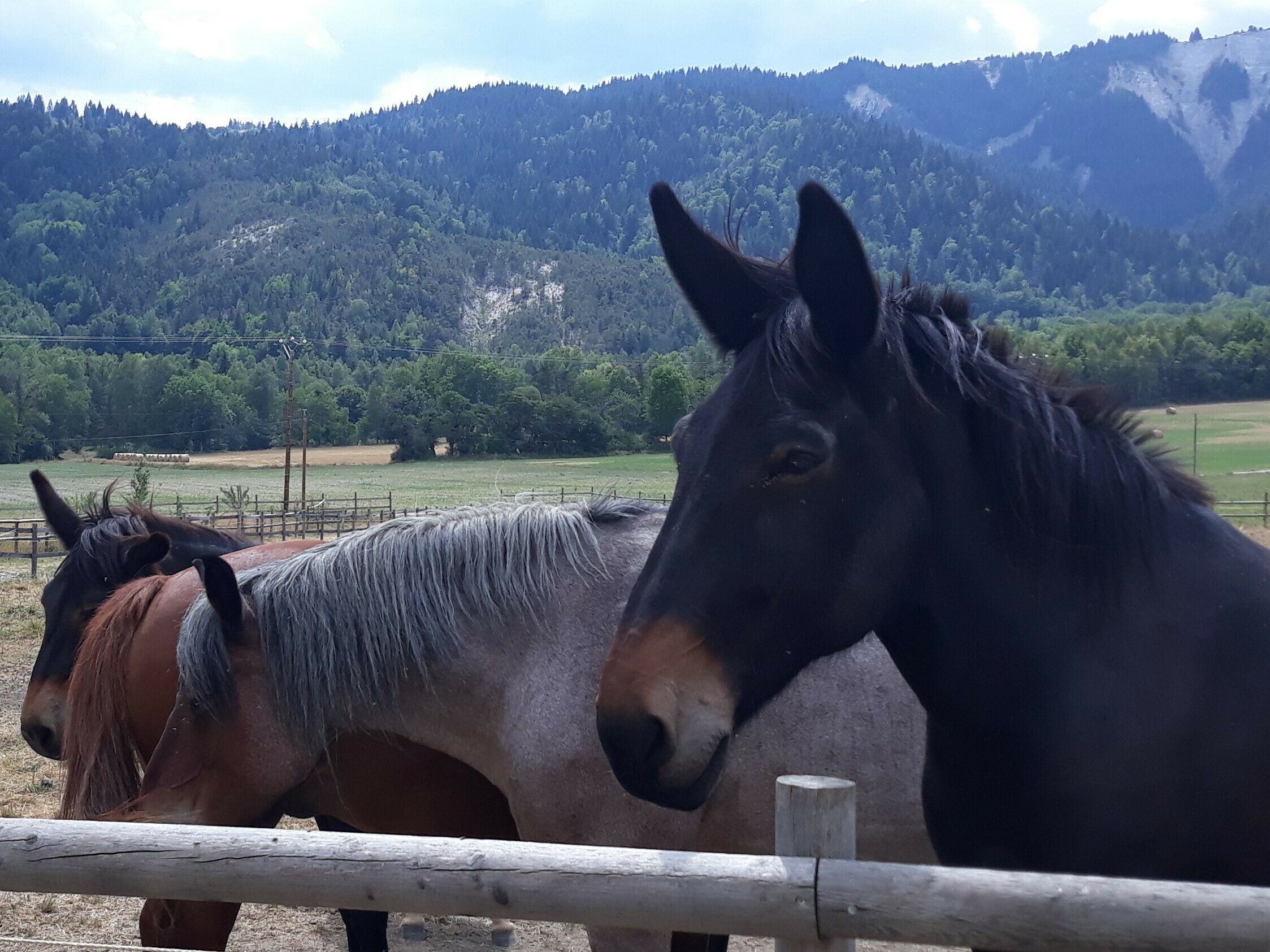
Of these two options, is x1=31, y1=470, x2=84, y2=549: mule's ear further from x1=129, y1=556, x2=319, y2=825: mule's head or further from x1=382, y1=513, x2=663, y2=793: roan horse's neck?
x1=382, y1=513, x2=663, y2=793: roan horse's neck

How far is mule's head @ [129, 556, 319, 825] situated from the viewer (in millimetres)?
2826

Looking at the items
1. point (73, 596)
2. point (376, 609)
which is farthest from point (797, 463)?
point (73, 596)

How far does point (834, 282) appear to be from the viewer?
1.71m

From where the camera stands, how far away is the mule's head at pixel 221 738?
2.83 meters

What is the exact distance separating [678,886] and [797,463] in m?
0.75

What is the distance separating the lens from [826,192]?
62.2 inches

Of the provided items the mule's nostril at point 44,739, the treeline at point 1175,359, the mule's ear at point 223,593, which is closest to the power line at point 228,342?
the treeline at point 1175,359

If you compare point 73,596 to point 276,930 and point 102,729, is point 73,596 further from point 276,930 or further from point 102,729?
point 276,930

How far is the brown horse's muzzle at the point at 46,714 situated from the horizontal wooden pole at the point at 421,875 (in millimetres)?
3090

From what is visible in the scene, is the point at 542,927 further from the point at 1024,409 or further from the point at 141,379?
the point at 141,379

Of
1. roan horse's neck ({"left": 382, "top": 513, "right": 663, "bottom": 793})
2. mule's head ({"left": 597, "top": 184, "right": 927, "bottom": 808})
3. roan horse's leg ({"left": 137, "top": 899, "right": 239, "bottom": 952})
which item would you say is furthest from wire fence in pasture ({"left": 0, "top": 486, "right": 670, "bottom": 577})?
mule's head ({"left": 597, "top": 184, "right": 927, "bottom": 808})

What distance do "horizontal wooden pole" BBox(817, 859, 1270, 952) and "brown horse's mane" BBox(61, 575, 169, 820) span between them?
2.96 metres

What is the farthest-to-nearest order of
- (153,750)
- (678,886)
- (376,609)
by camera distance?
(153,750), (376,609), (678,886)

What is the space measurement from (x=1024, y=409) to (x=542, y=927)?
177 inches
